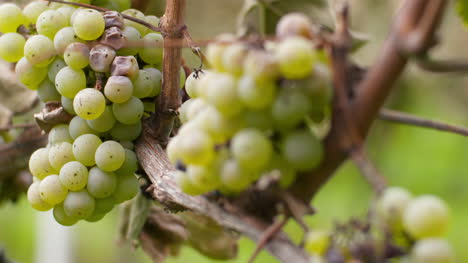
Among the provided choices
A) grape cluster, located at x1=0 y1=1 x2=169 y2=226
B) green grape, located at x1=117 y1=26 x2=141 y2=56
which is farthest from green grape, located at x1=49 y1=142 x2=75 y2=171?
green grape, located at x1=117 y1=26 x2=141 y2=56

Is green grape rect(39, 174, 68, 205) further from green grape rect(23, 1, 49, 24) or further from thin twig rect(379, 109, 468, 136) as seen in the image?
thin twig rect(379, 109, 468, 136)

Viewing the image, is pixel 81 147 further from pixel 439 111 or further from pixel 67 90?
pixel 439 111

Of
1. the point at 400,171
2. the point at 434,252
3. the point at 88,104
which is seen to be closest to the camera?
the point at 434,252

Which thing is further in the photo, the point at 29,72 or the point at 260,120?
the point at 29,72

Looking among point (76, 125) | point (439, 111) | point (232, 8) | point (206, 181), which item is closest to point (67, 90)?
point (76, 125)

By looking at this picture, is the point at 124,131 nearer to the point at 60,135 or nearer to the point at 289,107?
the point at 60,135

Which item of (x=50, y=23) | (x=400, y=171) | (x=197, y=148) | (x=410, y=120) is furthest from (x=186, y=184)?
(x=400, y=171)

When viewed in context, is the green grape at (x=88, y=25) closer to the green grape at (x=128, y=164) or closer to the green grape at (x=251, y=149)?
the green grape at (x=128, y=164)

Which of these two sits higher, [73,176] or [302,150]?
[302,150]

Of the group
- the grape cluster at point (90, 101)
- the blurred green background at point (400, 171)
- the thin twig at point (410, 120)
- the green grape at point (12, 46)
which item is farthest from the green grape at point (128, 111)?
the blurred green background at point (400, 171)
